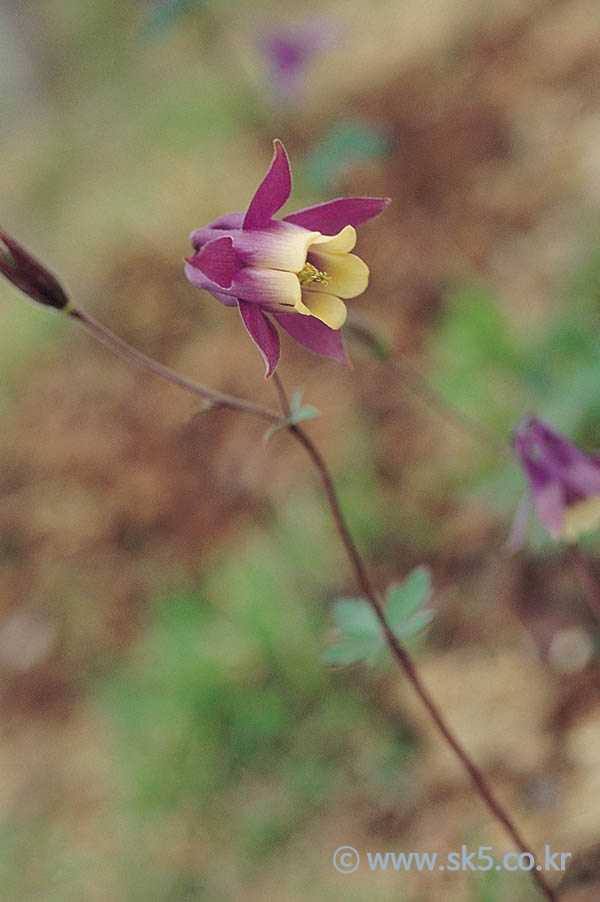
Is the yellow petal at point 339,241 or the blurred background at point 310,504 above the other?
the yellow petal at point 339,241

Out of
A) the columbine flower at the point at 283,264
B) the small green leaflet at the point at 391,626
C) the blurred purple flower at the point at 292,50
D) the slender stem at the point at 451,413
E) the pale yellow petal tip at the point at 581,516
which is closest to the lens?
the columbine flower at the point at 283,264

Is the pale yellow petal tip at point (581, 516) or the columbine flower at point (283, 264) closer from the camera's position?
the columbine flower at point (283, 264)

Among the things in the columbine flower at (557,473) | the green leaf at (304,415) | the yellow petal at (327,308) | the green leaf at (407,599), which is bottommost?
the columbine flower at (557,473)

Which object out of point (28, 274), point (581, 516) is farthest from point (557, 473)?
point (28, 274)

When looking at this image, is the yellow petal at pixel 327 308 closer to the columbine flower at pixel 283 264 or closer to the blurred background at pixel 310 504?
the columbine flower at pixel 283 264

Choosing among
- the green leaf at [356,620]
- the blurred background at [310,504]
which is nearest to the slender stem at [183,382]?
the green leaf at [356,620]

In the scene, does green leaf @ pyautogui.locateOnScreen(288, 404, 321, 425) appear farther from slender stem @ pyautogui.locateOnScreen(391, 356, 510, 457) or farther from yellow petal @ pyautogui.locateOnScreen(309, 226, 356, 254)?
slender stem @ pyautogui.locateOnScreen(391, 356, 510, 457)

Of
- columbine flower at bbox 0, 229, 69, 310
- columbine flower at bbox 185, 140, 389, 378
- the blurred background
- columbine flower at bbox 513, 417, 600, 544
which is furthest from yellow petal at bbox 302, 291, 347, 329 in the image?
the blurred background
